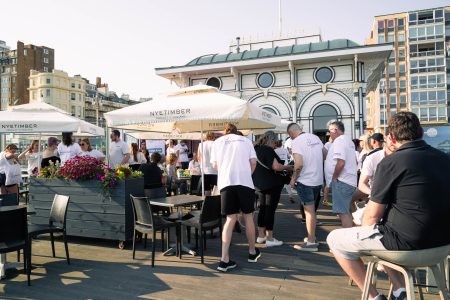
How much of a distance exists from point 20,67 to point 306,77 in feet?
258

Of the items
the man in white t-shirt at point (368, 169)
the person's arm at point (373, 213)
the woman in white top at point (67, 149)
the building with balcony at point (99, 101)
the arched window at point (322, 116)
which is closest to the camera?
the person's arm at point (373, 213)

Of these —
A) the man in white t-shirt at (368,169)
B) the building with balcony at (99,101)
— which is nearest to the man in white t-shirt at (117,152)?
the man in white t-shirt at (368,169)

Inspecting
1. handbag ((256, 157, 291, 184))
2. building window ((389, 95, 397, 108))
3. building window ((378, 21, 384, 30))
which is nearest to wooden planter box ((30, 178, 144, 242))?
handbag ((256, 157, 291, 184))

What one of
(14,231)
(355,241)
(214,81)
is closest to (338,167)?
Result: (355,241)

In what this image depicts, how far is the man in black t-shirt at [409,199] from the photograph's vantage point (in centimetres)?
258

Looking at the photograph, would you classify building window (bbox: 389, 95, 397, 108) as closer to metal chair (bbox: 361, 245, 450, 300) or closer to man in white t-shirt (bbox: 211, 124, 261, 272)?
man in white t-shirt (bbox: 211, 124, 261, 272)

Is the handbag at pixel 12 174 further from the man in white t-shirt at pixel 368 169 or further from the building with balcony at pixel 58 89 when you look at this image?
the building with balcony at pixel 58 89

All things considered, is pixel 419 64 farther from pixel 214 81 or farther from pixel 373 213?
pixel 373 213

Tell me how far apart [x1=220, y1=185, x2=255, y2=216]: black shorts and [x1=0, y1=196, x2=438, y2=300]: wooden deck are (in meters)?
0.79

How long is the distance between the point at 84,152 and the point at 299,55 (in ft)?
49.7

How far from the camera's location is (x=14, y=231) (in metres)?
4.15

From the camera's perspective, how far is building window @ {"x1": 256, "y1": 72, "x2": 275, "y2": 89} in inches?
866

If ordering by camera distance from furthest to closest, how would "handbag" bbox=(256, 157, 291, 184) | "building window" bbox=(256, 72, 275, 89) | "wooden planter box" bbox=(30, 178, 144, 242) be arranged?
"building window" bbox=(256, 72, 275, 89), "handbag" bbox=(256, 157, 291, 184), "wooden planter box" bbox=(30, 178, 144, 242)

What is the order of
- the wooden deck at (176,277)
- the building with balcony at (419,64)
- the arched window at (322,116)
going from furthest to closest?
the building with balcony at (419,64), the arched window at (322,116), the wooden deck at (176,277)
